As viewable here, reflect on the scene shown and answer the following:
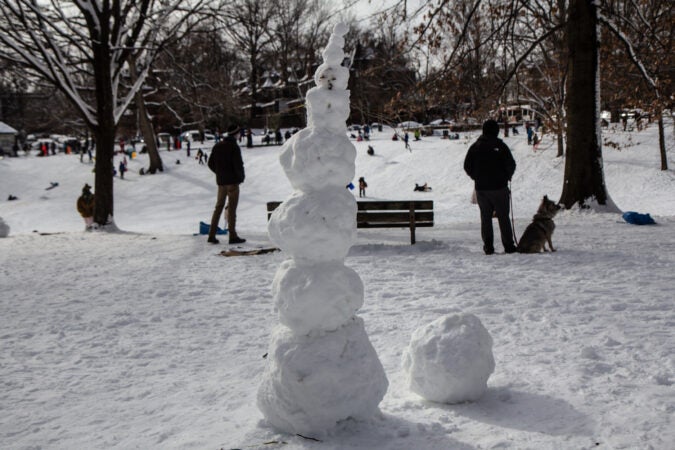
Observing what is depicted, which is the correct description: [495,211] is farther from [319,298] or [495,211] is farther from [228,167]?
[319,298]

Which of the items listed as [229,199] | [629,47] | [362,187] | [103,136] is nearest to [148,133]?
[362,187]

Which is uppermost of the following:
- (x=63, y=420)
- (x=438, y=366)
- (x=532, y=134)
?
(x=532, y=134)

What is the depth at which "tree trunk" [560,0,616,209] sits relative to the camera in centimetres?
1330

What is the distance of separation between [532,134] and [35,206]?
29.6 metres

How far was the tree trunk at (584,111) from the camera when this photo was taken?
13305 mm

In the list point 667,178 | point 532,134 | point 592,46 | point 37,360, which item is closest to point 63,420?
point 37,360

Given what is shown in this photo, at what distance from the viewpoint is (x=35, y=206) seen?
109ft

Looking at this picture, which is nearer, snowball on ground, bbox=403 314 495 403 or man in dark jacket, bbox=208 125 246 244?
snowball on ground, bbox=403 314 495 403

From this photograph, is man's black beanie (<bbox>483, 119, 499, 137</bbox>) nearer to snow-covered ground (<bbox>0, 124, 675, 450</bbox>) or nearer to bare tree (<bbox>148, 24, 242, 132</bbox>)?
snow-covered ground (<bbox>0, 124, 675, 450</bbox>)

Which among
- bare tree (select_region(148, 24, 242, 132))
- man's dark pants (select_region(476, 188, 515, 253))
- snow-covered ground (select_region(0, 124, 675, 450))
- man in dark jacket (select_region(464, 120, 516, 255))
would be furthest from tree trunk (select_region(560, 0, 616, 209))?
bare tree (select_region(148, 24, 242, 132))

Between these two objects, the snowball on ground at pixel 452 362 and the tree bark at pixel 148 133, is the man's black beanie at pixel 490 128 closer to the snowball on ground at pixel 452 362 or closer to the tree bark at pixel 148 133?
the snowball on ground at pixel 452 362

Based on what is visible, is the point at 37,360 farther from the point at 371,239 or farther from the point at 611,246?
the point at 611,246

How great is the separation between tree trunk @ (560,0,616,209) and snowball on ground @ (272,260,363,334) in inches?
448

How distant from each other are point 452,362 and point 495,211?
5.45 m
